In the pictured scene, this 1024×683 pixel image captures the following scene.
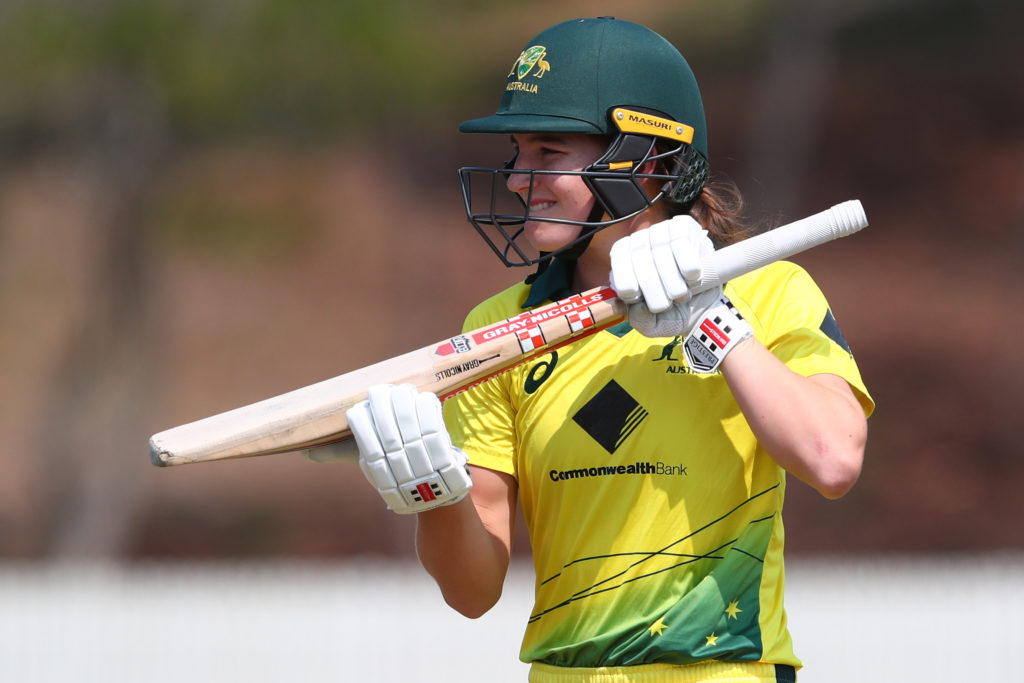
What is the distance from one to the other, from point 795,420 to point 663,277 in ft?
1.15

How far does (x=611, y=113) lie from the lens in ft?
8.21

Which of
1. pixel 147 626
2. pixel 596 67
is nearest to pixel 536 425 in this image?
pixel 596 67

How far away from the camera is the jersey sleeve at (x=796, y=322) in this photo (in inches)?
89.9

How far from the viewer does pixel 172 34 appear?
1191 centimetres

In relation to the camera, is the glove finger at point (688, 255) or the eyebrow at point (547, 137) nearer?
the glove finger at point (688, 255)

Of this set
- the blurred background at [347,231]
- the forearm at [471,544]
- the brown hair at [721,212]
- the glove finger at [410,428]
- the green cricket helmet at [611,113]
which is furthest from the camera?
the blurred background at [347,231]

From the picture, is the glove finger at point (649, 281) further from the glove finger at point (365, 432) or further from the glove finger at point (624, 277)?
the glove finger at point (365, 432)

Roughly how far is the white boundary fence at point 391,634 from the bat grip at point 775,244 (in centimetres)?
313

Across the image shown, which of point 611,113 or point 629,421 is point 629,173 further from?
point 629,421

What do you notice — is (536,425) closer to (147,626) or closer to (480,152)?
(147,626)

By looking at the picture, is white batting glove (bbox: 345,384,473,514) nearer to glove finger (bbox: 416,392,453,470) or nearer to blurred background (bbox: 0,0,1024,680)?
glove finger (bbox: 416,392,453,470)

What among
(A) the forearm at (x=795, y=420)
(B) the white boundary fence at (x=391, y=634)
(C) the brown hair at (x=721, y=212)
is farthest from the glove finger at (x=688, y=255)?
(B) the white boundary fence at (x=391, y=634)

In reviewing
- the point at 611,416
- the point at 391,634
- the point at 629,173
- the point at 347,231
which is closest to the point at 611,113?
the point at 629,173

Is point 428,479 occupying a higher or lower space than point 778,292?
lower
